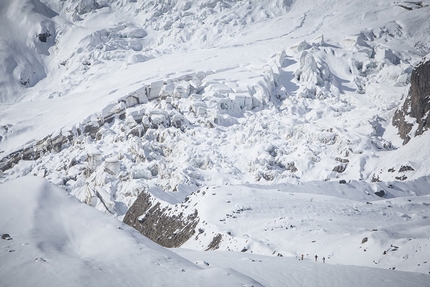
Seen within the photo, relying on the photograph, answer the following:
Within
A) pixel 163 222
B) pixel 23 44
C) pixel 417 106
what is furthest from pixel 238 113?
pixel 23 44

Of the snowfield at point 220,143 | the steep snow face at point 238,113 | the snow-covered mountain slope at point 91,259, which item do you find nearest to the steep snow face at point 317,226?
the snowfield at point 220,143

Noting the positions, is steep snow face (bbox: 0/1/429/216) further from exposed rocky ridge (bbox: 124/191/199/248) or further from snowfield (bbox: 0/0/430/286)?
exposed rocky ridge (bbox: 124/191/199/248)

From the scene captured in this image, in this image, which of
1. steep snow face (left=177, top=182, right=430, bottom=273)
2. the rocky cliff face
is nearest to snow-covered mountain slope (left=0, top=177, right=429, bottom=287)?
steep snow face (left=177, top=182, right=430, bottom=273)

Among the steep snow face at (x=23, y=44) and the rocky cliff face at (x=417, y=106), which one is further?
the steep snow face at (x=23, y=44)

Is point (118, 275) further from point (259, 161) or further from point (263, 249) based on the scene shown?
point (259, 161)

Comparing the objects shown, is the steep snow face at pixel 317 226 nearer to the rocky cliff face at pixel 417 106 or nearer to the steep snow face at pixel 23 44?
the rocky cliff face at pixel 417 106

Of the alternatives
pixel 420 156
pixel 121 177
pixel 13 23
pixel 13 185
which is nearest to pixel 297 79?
pixel 420 156

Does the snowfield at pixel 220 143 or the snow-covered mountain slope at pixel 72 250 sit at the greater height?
the snow-covered mountain slope at pixel 72 250
